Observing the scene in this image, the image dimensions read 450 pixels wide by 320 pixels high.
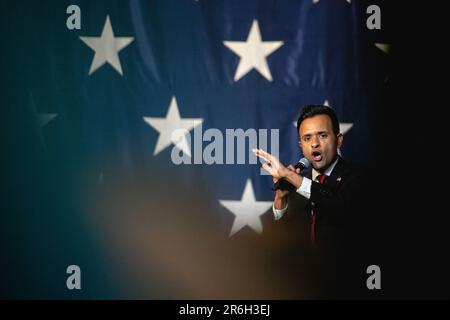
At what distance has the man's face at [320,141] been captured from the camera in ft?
6.34

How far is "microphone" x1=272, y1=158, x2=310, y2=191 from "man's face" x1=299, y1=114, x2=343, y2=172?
63mm

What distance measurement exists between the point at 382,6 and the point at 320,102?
0.56 meters

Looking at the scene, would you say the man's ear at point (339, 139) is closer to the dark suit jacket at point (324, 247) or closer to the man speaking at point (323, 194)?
the man speaking at point (323, 194)

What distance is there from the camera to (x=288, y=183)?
76.3 inches

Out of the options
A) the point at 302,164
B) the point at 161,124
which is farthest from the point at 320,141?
the point at 161,124

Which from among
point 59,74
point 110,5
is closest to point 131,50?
point 110,5

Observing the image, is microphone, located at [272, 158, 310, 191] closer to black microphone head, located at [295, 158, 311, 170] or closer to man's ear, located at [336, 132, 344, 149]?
black microphone head, located at [295, 158, 311, 170]

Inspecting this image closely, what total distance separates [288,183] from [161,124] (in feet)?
2.27

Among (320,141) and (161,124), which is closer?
(320,141)

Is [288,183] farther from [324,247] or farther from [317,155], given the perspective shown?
[324,247]

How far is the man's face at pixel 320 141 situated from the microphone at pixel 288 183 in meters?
0.06

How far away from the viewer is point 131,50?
2.06 metres

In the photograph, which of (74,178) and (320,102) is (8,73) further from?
(320,102)

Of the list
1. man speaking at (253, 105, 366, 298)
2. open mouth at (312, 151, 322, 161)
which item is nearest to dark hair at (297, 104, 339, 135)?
man speaking at (253, 105, 366, 298)
